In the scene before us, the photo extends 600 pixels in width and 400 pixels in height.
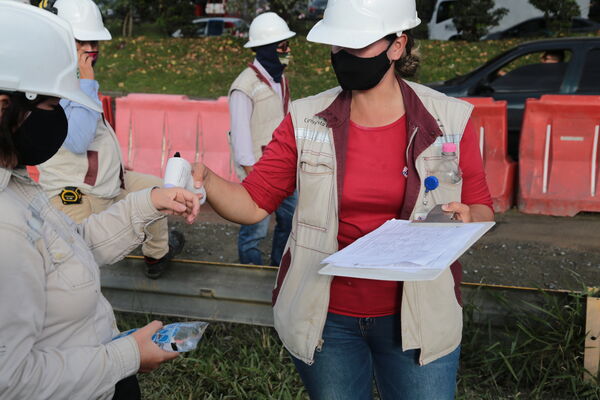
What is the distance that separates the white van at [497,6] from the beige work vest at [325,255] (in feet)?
70.1

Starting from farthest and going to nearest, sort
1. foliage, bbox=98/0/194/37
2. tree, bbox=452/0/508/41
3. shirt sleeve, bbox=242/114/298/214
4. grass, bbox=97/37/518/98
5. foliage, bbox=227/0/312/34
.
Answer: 1. foliage, bbox=98/0/194/37
2. tree, bbox=452/0/508/41
3. foliage, bbox=227/0/312/34
4. grass, bbox=97/37/518/98
5. shirt sleeve, bbox=242/114/298/214

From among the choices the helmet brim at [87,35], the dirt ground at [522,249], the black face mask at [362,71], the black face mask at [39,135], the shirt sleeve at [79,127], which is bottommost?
the dirt ground at [522,249]

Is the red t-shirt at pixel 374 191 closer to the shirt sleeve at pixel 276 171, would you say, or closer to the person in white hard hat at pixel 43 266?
the shirt sleeve at pixel 276 171

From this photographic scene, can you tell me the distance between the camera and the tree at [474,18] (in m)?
22.0

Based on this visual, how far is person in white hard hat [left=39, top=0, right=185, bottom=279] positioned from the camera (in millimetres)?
4113

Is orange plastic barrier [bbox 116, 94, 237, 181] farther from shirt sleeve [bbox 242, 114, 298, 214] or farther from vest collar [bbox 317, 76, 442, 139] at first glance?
vest collar [bbox 317, 76, 442, 139]

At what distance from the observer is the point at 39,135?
204cm

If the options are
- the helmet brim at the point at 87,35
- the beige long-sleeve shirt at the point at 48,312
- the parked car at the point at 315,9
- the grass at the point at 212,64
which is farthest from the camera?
the parked car at the point at 315,9

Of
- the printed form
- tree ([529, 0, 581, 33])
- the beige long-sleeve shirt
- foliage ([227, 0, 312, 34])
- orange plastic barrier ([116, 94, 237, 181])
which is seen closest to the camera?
the beige long-sleeve shirt

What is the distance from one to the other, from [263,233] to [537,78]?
16.8 feet

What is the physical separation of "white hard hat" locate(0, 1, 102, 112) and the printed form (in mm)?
982

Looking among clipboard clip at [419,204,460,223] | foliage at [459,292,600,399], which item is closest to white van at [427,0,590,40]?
foliage at [459,292,600,399]

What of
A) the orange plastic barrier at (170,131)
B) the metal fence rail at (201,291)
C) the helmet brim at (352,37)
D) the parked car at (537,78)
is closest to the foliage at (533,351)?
the metal fence rail at (201,291)

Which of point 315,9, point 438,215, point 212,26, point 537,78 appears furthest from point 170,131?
point 212,26
